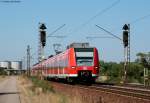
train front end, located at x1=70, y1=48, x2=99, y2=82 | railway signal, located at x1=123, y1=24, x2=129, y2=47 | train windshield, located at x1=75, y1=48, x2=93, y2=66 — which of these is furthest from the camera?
railway signal, located at x1=123, y1=24, x2=129, y2=47

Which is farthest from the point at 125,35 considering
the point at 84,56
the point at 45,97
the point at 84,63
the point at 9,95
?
the point at 45,97

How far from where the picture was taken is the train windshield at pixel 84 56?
138 feet

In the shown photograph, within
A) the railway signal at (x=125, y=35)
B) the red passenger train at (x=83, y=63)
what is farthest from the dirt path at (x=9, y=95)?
the railway signal at (x=125, y=35)

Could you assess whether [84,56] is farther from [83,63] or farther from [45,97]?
[45,97]

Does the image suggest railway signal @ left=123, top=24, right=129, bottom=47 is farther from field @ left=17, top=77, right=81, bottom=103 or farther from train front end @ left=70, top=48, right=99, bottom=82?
field @ left=17, top=77, right=81, bottom=103

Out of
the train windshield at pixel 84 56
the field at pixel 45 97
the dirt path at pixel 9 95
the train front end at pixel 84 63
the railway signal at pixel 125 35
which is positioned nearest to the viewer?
the field at pixel 45 97

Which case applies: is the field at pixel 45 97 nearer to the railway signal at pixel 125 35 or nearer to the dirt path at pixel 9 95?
the dirt path at pixel 9 95

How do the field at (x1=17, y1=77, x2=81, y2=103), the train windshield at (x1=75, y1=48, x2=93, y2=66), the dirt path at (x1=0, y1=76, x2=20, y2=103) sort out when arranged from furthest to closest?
the train windshield at (x1=75, y1=48, x2=93, y2=66) → the dirt path at (x1=0, y1=76, x2=20, y2=103) → the field at (x1=17, y1=77, x2=81, y2=103)

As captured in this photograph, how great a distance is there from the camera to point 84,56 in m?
42.2

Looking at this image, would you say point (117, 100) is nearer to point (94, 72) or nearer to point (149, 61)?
point (94, 72)

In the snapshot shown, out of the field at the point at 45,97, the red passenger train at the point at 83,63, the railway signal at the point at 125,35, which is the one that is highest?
the railway signal at the point at 125,35

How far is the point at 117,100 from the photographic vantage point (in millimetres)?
22453

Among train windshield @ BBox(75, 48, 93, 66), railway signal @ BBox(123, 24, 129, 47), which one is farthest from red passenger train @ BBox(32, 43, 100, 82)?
railway signal @ BBox(123, 24, 129, 47)

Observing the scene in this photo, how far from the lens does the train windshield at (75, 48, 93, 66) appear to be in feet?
138
